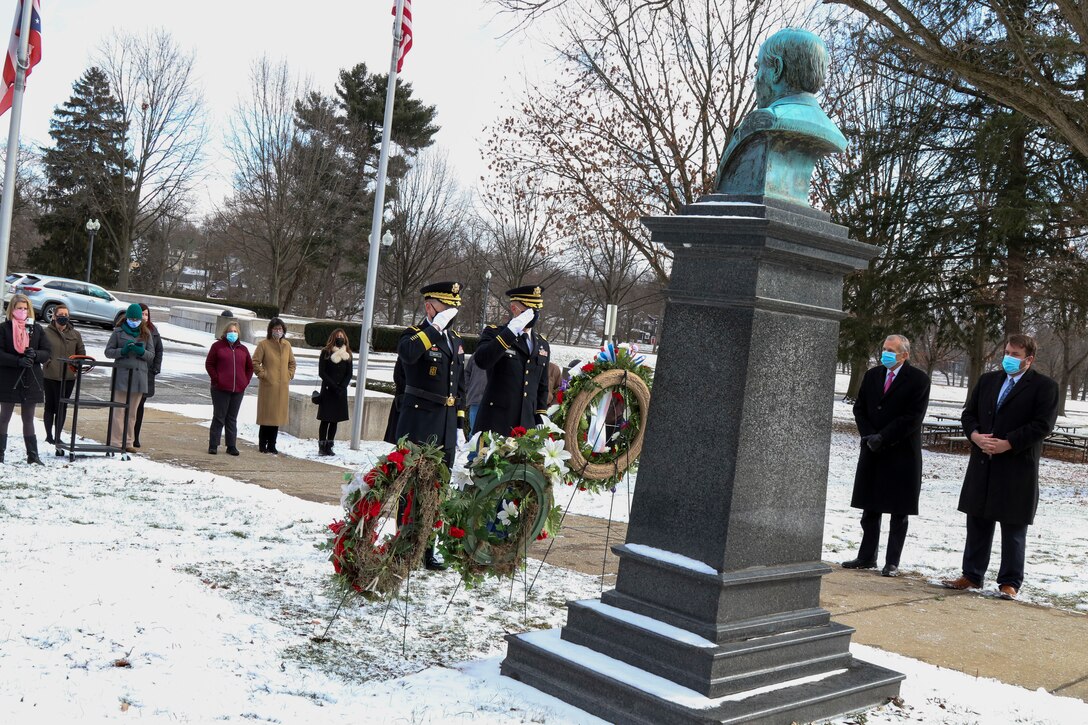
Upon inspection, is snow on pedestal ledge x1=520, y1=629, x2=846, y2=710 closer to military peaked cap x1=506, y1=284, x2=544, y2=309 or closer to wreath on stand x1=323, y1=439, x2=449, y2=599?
wreath on stand x1=323, y1=439, x2=449, y2=599

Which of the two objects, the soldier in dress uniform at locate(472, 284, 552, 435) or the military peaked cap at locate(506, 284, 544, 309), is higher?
the military peaked cap at locate(506, 284, 544, 309)

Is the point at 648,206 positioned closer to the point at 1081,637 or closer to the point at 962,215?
the point at 962,215

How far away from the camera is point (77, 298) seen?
1357 inches

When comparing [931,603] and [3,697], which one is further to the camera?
[931,603]

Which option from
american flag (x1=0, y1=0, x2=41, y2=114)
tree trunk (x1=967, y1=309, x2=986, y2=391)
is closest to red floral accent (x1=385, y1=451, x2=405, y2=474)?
american flag (x1=0, y1=0, x2=41, y2=114)

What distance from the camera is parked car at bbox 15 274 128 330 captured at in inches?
1318

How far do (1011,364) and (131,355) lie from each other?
9.13 meters

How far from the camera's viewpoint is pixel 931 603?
6941 mm

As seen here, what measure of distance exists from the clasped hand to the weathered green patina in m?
3.60

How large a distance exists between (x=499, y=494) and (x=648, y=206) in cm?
1696

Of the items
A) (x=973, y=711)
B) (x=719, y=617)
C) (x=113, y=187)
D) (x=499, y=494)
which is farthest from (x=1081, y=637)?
(x=113, y=187)

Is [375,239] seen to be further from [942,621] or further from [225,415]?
[942,621]

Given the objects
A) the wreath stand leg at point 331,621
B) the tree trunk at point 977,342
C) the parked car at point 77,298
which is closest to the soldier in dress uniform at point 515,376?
the wreath stand leg at point 331,621

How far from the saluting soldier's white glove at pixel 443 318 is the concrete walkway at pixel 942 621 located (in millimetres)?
1838
